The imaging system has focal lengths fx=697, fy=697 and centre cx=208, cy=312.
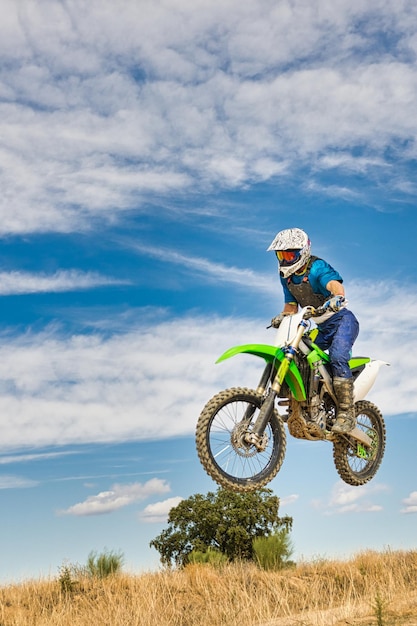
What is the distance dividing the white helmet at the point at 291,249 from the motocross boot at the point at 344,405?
2047 millimetres

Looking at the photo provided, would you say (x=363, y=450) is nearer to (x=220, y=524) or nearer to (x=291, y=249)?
(x=291, y=249)

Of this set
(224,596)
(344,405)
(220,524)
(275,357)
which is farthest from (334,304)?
(220,524)

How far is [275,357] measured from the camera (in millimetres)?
10594

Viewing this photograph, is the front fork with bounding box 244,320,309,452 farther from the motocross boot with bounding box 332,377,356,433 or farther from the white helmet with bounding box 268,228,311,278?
the white helmet with bounding box 268,228,311,278

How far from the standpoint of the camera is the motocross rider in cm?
1147

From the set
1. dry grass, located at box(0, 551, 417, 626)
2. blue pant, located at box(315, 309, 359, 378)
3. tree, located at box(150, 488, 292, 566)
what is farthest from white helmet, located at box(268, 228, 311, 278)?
tree, located at box(150, 488, 292, 566)

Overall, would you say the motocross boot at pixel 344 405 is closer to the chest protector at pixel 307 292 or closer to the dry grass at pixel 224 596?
the chest protector at pixel 307 292

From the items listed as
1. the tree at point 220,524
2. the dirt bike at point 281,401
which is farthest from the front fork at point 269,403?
the tree at point 220,524

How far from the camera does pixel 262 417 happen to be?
10133 mm

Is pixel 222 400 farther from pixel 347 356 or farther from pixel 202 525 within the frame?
pixel 202 525

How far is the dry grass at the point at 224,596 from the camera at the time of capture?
14.4 m

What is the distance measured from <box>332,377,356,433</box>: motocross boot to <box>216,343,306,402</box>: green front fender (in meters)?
0.79

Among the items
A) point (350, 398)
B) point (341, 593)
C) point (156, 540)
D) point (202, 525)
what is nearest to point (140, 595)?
point (341, 593)

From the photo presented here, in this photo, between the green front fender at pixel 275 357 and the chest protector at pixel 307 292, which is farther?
the chest protector at pixel 307 292
